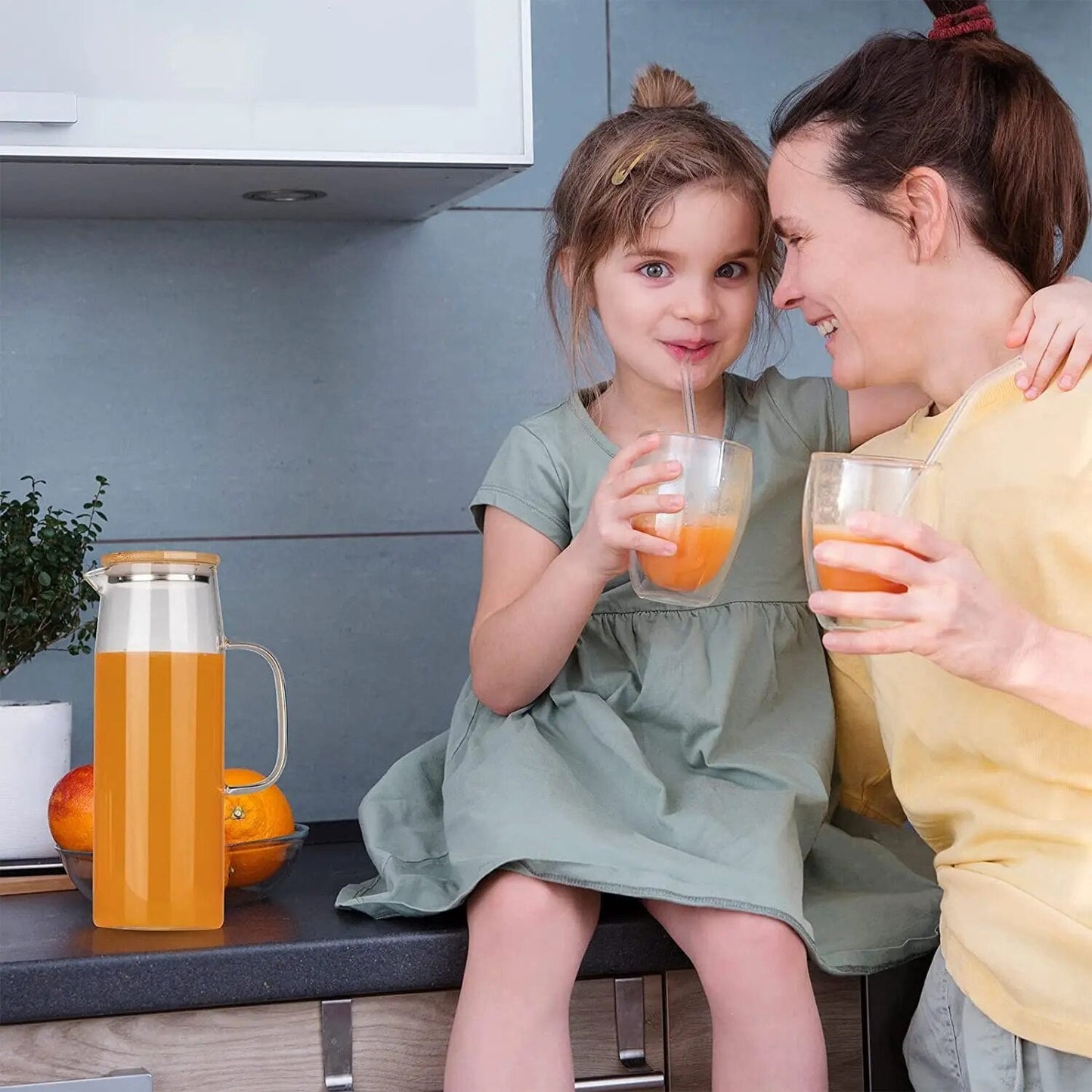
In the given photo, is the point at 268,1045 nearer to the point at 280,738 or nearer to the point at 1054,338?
the point at 280,738

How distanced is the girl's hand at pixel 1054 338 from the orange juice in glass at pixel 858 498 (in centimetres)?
22

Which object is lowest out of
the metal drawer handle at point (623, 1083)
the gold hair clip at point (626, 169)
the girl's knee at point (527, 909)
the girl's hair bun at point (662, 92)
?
the metal drawer handle at point (623, 1083)

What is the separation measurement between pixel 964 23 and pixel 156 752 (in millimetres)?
905

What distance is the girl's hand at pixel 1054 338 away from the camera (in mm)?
1086

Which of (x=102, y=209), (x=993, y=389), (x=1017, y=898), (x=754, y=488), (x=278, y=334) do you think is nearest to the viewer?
(x=1017, y=898)

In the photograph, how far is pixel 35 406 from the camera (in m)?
1.69

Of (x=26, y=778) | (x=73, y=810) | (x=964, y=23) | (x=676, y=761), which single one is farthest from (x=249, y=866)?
(x=964, y=23)

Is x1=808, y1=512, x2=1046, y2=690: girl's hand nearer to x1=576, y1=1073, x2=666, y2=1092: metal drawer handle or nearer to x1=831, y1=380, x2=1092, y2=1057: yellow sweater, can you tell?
x1=831, y1=380, x2=1092, y2=1057: yellow sweater

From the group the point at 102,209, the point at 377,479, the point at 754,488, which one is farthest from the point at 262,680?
the point at 754,488

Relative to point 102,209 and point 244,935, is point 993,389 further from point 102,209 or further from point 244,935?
point 102,209

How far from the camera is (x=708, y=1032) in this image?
124 cm

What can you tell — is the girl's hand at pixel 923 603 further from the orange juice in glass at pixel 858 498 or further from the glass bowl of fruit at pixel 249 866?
the glass bowl of fruit at pixel 249 866

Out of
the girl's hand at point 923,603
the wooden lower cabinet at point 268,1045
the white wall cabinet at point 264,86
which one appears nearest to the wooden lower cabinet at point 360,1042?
the wooden lower cabinet at point 268,1045

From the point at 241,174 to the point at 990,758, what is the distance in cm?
89
